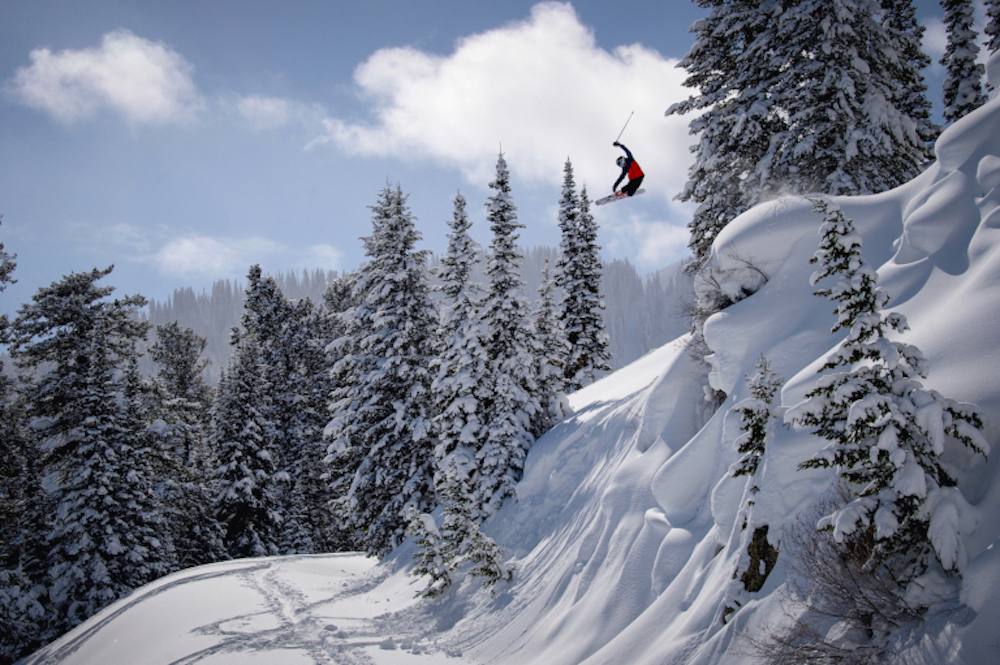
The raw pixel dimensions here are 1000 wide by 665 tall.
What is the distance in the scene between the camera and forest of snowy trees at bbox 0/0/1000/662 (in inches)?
202

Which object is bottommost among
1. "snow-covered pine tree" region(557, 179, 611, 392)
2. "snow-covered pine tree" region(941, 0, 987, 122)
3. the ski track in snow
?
the ski track in snow

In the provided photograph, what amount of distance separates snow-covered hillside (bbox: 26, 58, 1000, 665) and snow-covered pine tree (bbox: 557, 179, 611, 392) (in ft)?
44.6

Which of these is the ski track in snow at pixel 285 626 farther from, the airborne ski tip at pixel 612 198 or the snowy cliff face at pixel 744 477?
the airborne ski tip at pixel 612 198

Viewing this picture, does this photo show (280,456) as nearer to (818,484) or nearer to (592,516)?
(592,516)

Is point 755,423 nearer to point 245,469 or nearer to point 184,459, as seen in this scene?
point 245,469

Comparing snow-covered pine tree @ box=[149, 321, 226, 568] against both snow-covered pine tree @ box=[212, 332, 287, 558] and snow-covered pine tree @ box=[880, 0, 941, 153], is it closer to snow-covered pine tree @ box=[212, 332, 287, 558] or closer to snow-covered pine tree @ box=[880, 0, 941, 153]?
snow-covered pine tree @ box=[212, 332, 287, 558]

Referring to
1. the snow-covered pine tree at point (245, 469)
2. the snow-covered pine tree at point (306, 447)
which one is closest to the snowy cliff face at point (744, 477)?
the snow-covered pine tree at point (245, 469)

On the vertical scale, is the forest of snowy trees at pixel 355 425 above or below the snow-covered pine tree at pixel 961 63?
below

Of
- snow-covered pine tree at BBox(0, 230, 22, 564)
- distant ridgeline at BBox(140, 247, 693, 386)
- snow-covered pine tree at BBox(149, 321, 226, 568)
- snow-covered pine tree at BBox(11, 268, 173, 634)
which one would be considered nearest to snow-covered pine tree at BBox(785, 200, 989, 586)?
snow-covered pine tree at BBox(0, 230, 22, 564)

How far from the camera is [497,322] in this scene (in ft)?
55.7

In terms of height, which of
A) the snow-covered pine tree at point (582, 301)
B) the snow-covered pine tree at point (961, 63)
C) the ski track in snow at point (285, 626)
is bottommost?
the ski track in snow at point (285, 626)

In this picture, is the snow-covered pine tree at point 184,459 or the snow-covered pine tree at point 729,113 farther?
the snow-covered pine tree at point 184,459

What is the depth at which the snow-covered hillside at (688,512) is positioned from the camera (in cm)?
562

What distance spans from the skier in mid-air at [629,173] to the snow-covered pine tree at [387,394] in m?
9.10
